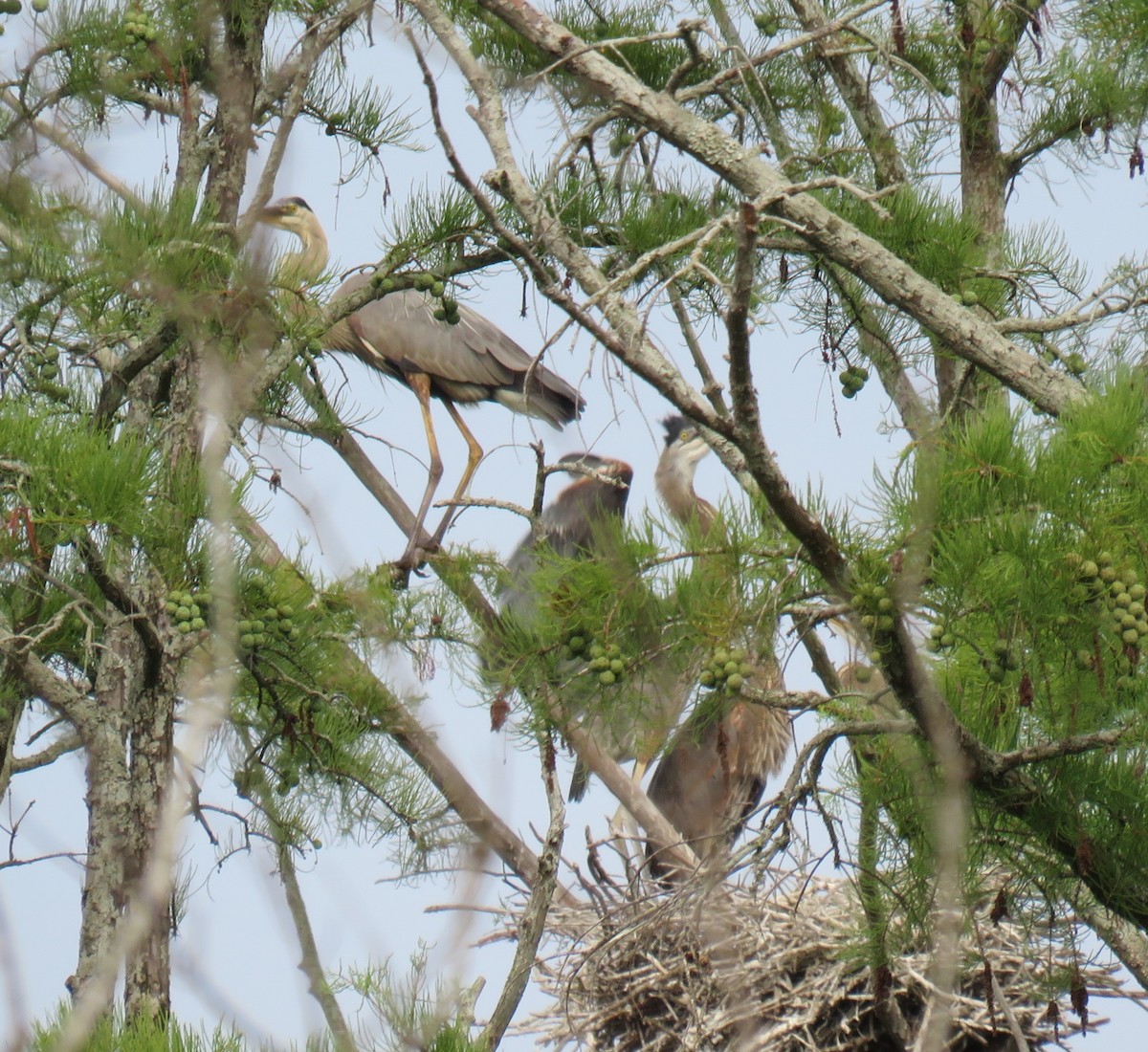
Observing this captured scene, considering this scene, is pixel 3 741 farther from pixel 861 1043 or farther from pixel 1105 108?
pixel 1105 108

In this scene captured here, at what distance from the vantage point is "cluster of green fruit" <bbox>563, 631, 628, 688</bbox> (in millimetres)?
2316

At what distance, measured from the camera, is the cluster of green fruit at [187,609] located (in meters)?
2.78

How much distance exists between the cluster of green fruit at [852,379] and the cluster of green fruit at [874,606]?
1855 mm

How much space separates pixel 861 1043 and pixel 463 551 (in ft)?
6.70

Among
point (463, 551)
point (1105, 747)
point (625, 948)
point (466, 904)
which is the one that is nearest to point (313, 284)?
point (463, 551)

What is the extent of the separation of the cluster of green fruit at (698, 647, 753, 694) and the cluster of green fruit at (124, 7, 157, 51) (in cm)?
260

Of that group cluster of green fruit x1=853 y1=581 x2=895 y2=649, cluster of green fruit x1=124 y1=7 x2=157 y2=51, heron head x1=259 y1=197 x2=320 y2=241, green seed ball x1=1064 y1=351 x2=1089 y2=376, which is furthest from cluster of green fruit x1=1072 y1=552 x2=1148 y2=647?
heron head x1=259 y1=197 x2=320 y2=241

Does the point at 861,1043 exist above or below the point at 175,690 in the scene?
below

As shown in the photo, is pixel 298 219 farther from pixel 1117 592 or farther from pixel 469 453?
pixel 1117 592

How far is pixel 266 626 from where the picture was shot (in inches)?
123

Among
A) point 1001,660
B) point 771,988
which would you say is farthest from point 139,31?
point 771,988

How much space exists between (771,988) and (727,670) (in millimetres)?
2660

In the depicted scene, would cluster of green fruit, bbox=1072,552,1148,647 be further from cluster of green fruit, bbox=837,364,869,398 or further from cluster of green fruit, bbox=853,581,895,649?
cluster of green fruit, bbox=837,364,869,398

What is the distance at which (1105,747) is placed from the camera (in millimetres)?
2461
